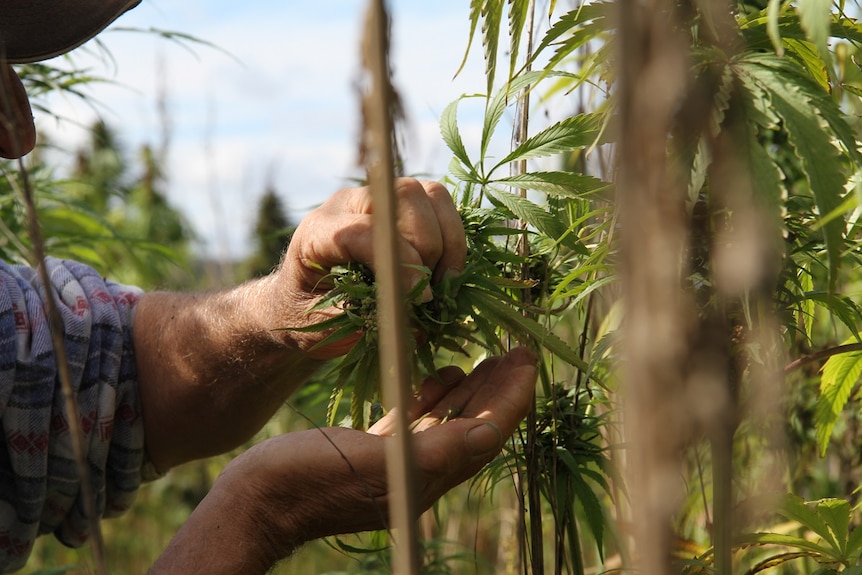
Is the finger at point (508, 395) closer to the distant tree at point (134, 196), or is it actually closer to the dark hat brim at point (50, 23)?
the dark hat brim at point (50, 23)

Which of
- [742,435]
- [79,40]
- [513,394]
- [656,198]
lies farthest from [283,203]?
[656,198]

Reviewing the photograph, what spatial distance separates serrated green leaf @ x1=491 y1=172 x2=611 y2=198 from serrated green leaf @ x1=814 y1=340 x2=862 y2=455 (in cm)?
35

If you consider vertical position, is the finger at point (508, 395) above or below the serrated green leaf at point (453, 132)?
below

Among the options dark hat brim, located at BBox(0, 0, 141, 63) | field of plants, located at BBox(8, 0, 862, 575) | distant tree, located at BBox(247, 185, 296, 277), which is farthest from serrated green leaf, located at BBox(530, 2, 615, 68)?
distant tree, located at BBox(247, 185, 296, 277)

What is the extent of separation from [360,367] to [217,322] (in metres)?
0.61

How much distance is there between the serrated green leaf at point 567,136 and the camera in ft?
2.86

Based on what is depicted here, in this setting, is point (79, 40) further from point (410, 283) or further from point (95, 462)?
point (410, 283)

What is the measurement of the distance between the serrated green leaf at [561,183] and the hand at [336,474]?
180 millimetres

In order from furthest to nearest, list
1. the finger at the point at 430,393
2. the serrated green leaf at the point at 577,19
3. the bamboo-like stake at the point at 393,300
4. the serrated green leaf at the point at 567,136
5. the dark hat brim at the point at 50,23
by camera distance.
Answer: the dark hat brim at the point at 50,23 → the finger at the point at 430,393 → the serrated green leaf at the point at 567,136 → the serrated green leaf at the point at 577,19 → the bamboo-like stake at the point at 393,300

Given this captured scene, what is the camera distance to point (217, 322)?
1442 mm

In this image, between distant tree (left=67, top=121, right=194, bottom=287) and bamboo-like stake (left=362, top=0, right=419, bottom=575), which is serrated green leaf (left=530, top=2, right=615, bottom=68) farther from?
distant tree (left=67, top=121, right=194, bottom=287)

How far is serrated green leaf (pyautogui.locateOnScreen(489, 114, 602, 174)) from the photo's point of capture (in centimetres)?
87

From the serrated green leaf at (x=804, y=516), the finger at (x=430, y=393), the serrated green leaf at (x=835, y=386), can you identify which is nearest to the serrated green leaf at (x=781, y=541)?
the serrated green leaf at (x=804, y=516)

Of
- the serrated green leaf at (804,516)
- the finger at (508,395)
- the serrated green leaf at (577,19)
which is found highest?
the serrated green leaf at (577,19)
